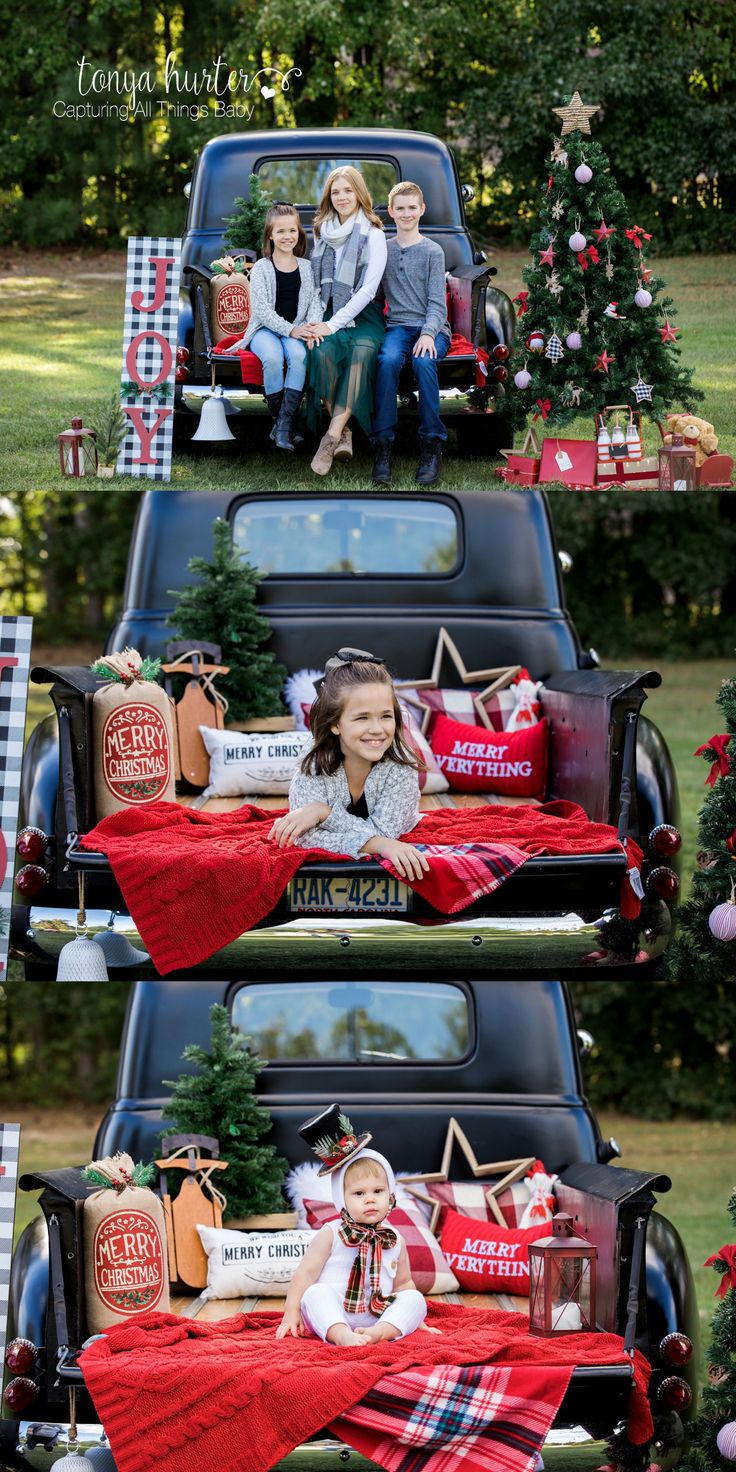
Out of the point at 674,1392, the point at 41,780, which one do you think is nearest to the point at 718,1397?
the point at 674,1392

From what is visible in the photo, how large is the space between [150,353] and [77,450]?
39 cm

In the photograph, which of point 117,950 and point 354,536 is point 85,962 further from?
point 354,536

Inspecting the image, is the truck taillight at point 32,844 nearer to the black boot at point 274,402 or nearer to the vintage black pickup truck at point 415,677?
the vintage black pickup truck at point 415,677

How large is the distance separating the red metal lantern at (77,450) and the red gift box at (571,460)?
142 cm

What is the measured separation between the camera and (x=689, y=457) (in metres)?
5.71

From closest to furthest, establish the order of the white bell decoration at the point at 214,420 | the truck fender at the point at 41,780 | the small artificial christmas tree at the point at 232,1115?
the truck fender at the point at 41,780 → the small artificial christmas tree at the point at 232,1115 → the white bell decoration at the point at 214,420

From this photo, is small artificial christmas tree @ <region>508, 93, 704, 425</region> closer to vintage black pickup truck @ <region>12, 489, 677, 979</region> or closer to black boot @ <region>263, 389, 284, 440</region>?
vintage black pickup truck @ <region>12, 489, 677, 979</region>

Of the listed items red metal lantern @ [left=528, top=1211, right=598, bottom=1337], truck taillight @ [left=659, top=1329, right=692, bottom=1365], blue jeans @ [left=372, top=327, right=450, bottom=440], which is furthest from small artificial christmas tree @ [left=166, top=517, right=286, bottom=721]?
truck taillight @ [left=659, top=1329, right=692, bottom=1365]

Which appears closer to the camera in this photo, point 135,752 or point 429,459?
point 135,752

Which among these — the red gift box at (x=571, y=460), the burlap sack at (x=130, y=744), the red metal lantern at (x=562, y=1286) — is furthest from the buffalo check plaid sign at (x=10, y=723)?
the red gift box at (x=571, y=460)

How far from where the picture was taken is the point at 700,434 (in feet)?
18.8

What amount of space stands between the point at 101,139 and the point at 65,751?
7.55 ft

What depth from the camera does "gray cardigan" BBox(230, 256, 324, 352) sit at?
18.4ft

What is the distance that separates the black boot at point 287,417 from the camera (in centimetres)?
559
